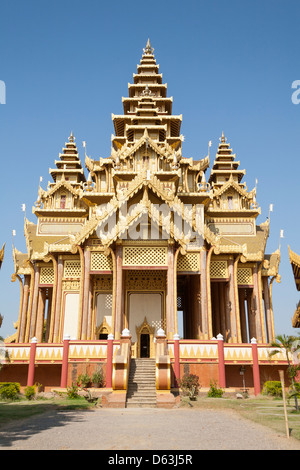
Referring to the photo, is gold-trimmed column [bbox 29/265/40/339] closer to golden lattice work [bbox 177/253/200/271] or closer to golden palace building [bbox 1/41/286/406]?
golden palace building [bbox 1/41/286/406]

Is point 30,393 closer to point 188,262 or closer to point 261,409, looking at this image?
point 261,409

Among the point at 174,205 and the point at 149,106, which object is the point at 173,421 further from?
the point at 149,106

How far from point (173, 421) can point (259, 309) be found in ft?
49.9

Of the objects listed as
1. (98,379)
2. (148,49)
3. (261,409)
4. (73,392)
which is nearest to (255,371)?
(261,409)

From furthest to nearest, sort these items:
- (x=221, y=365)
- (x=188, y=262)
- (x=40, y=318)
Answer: (x=40, y=318) → (x=188, y=262) → (x=221, y=365)

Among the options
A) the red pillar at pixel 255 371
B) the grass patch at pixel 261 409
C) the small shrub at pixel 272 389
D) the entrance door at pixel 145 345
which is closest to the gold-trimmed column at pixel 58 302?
the entrance door at pixel 145 345

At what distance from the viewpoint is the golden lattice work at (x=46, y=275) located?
26820 mm

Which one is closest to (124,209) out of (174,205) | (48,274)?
(174,205)

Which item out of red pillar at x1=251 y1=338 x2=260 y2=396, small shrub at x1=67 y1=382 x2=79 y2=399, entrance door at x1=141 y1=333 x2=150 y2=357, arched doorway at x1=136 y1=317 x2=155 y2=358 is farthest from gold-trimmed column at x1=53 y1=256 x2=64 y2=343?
red pillar at x1=251 y1=338 x2=260 y2=396

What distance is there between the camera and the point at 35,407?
14641 mm

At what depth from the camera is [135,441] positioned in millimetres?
8562

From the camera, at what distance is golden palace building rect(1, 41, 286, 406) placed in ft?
61.8

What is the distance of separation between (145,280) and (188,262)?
3.45 meters

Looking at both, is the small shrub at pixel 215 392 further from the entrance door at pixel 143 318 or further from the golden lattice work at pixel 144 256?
the entrance door at pixel 143 318
